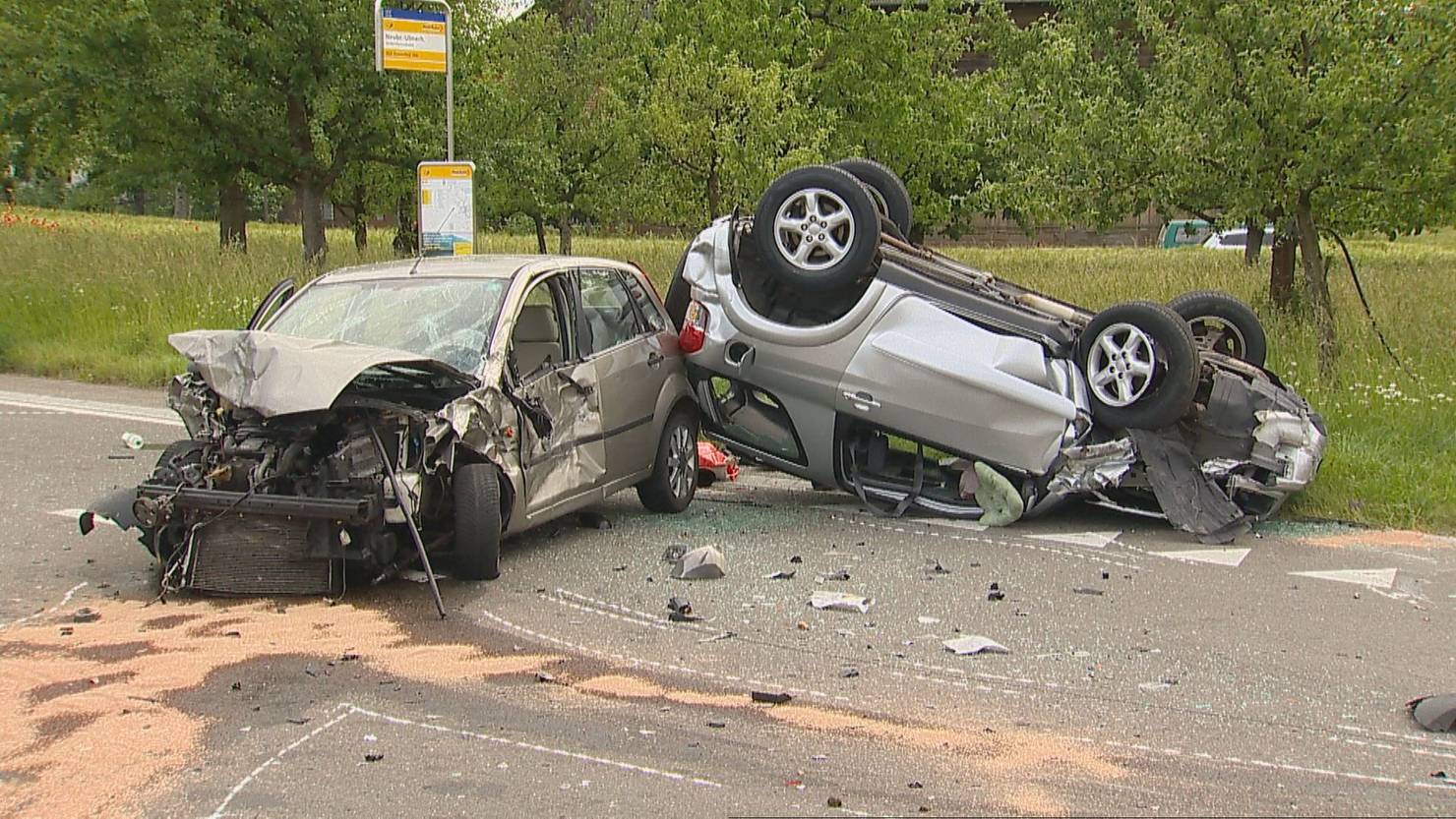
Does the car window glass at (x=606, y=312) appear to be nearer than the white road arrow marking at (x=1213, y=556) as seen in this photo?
No

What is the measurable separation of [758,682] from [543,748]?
110cm

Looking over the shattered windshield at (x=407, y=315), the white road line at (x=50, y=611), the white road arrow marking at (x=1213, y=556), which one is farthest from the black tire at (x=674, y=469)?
the white road line at (x=50, y=611)

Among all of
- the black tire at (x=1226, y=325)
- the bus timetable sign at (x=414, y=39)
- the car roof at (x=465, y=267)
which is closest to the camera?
the car roof at (x=465, y=267)

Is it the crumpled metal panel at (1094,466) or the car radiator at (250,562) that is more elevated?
the crumpled metal panel at (1094,466)

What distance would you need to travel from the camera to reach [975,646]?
20.5 ft

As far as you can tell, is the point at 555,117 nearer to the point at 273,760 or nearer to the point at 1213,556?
the point at 1213,556

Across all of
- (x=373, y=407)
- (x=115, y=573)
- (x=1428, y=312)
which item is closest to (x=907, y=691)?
(x=373, y=407)

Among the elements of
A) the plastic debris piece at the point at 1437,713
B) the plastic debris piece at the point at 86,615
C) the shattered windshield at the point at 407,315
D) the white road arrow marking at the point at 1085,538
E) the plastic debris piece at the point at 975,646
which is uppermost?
the shattered windshield at the point at 407,315

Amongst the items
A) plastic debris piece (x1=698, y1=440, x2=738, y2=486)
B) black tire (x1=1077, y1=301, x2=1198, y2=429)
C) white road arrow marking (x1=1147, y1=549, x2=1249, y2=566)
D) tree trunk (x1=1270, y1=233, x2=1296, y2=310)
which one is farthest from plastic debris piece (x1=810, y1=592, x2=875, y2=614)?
tree trunk (x1=1270, y1=233, x2=1296, y2=310)

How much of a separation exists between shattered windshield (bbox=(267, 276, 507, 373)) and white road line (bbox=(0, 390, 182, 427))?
4589 millimetres

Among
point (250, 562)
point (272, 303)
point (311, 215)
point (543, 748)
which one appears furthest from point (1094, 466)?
point (311, 215)

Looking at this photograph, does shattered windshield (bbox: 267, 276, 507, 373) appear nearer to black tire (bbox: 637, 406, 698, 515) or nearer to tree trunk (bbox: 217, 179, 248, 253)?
black tire (bbox: 637, 406, 698, 515)

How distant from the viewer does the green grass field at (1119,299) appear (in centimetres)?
964

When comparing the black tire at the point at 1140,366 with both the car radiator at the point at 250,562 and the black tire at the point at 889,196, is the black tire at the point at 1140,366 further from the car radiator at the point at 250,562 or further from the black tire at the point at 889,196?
the car radiator at the point at 250,562
